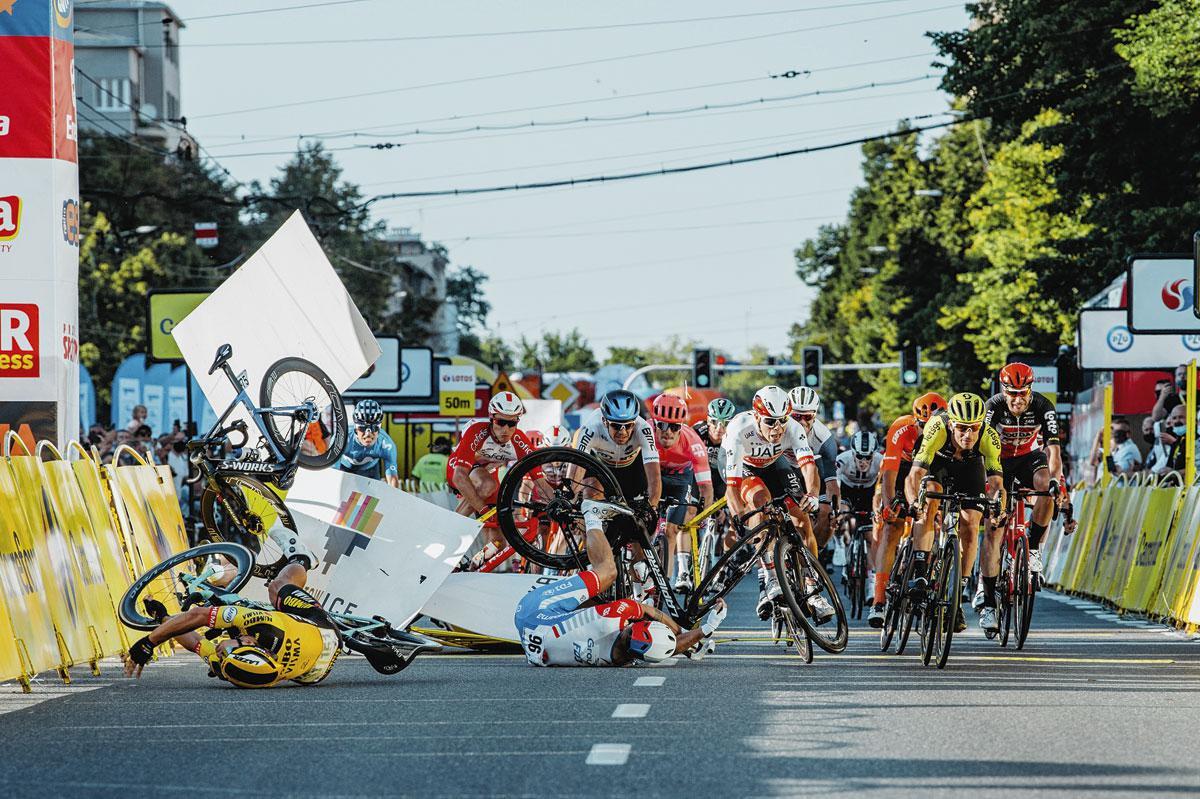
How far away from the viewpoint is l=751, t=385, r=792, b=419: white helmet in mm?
14769

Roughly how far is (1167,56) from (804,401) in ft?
72.4

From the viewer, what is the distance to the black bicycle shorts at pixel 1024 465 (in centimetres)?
1528

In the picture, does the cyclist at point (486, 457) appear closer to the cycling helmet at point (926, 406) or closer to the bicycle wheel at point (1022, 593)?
the cycling helmet at point (926, 406)

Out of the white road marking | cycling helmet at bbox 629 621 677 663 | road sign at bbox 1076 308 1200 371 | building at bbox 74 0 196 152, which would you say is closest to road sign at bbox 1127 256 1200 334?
road sign at bbox 1076 308 1200 371

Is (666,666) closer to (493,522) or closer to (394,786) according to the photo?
(493,522)

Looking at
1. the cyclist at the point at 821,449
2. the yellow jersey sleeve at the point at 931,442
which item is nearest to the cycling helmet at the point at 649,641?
the yellow jersey sleeve at the point at 931,442

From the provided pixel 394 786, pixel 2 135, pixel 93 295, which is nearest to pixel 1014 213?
pixel 93 295

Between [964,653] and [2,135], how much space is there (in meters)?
8.73

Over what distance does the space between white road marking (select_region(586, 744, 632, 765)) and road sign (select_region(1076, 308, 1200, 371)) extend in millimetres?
17697

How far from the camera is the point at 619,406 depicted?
1445 cm

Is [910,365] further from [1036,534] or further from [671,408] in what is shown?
[1036,534]

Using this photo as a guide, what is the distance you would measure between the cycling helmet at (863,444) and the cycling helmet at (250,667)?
862 centimetres

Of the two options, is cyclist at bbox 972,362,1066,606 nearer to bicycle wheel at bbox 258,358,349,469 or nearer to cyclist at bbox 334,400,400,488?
bicycle wheel at bbox 258,358,349,469

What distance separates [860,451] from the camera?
19359 mm
